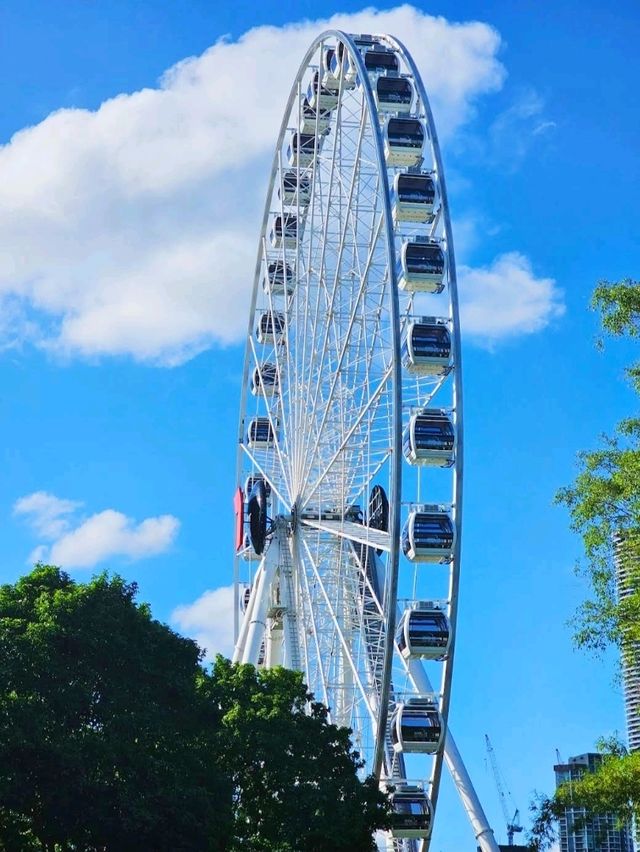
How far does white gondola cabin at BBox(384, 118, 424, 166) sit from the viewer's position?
50.2 meters

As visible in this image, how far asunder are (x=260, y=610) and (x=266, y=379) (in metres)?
13.0

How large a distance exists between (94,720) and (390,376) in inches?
596

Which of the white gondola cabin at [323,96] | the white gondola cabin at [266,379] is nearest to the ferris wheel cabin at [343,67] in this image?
the white gondola cabin at [323,96]

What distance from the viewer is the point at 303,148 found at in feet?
201

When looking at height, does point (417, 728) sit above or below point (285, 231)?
below

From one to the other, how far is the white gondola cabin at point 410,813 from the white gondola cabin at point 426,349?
548 inches

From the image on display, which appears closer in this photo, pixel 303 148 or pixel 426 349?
pixel 426 349

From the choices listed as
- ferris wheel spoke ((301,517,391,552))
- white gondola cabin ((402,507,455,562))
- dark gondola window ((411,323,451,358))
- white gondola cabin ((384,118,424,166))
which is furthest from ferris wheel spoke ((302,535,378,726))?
white gondola cabin ((384,118,424,166))

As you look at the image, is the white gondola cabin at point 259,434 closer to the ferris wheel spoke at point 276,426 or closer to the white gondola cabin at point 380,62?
the ferris wheel spoke at point 276,426

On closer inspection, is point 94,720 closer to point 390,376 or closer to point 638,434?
point 390,376

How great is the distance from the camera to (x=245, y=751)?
44969 millimetres

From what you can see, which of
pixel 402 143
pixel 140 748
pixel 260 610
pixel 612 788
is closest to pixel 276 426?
pixel 260 610

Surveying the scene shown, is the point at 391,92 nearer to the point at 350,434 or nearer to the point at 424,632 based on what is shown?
the point at 350,434

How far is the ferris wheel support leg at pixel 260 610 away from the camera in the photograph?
56281mm
